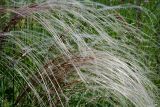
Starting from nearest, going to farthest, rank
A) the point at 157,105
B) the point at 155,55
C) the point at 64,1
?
the point at 64,1 < the point at 157,105 < the point at 155,55

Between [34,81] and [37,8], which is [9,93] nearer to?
[34,81]

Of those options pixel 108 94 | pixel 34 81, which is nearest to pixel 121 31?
pixel 108 94

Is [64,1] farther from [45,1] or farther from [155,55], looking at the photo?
[155,55]

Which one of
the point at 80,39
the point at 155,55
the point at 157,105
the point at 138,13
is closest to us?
the point at 80,39

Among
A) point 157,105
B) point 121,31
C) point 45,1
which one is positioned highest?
point 45,1

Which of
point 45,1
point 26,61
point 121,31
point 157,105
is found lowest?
point 157,105

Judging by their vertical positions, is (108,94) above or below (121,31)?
below

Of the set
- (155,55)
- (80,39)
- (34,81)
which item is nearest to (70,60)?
(80,39)

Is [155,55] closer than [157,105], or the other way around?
[157,105]

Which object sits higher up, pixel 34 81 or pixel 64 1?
pixel 64 1
